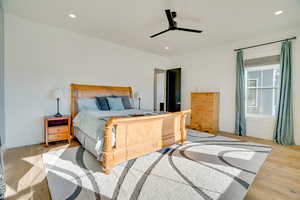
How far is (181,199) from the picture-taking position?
162 centimetres

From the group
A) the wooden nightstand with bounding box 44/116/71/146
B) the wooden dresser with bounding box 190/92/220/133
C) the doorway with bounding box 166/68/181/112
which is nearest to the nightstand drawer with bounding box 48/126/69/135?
the wooden nightstand with bounding box 44/116/71/146

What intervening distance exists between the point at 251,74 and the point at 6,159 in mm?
6092

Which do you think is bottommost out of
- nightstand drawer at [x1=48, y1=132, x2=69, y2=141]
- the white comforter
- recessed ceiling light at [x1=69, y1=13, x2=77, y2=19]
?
nightstand drawer at [x1=48, y1=132, x2=69, y2=141]

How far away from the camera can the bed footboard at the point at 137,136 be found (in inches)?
81.9

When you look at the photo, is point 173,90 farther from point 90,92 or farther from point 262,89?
point 90,92

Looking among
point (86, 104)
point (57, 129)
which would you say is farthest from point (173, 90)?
point (57, 129)

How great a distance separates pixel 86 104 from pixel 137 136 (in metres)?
1.97

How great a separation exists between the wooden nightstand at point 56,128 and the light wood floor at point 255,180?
0.86 feet

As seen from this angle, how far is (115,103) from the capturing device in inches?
155

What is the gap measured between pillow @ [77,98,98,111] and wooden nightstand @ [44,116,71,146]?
44 cm

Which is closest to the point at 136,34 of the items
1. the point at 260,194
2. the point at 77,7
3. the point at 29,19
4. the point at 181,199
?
the point at 77,7

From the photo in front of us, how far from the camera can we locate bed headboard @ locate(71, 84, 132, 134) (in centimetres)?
380

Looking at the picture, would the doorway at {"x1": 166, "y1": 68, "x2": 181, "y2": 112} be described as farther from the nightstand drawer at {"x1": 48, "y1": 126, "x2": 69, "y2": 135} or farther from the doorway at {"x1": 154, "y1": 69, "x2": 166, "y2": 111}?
the nightstand drawer at {"x1": 48, "y1": 126, "x2": 69, "y2": 135}

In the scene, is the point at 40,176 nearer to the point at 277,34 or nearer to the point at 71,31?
the point at 71,31
